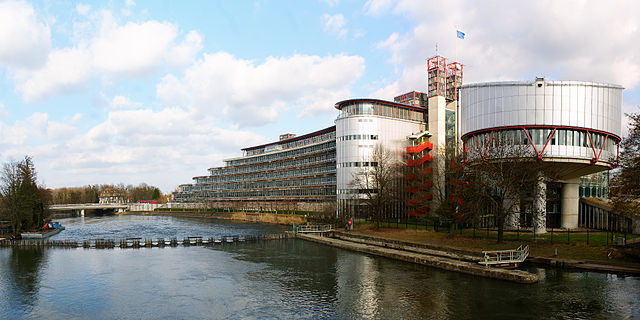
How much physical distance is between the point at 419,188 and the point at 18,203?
78.1 m

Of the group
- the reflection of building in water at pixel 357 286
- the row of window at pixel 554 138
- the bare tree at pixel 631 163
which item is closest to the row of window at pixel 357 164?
the row of window at pixel 554 138

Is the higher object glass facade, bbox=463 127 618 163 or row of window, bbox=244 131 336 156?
row of window, bbox=244 131 336 156

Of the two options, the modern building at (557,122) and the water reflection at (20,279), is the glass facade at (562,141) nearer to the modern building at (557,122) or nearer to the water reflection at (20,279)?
the modern building at (557,122)

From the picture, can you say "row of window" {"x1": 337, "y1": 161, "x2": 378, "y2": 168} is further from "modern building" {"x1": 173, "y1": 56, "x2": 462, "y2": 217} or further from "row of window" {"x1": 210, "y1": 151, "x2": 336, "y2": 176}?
"row of window" {"x1": 210, "y1": 151, "x2": 336, "y2": 176}

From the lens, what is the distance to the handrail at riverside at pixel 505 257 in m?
40.1

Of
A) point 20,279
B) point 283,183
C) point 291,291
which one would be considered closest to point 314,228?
point 291,291

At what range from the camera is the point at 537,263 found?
143ft

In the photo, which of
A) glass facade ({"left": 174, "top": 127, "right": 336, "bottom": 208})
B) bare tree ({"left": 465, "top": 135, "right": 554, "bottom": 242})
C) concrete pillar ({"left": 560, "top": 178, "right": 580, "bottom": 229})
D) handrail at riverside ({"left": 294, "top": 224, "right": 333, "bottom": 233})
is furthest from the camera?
glass facade ({"left": 174, "top": 127, "right": 336, "bottom": 208})

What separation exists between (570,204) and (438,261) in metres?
34.2

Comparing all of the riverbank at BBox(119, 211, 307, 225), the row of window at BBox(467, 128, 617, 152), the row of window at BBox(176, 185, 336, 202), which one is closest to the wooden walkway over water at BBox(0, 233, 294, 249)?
the riverbank at BBox(119, 211, 307, 225)

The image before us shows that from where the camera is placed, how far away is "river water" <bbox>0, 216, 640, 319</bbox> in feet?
93.1

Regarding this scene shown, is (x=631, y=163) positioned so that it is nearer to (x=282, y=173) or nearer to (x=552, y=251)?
(x=552, y=251)

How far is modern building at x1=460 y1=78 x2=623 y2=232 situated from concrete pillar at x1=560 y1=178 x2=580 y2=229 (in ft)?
7.26

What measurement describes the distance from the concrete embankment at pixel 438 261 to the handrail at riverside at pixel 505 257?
122 cm
